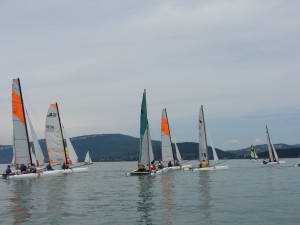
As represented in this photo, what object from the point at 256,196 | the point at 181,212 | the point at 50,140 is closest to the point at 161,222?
the point at 181,212

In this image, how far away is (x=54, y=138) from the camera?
63875 millimetres

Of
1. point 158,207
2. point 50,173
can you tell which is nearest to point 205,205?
point 158,207

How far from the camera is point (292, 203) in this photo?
1090 inches

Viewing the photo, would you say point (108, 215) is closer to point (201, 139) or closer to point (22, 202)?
point (22, 202)

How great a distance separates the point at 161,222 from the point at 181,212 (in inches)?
128

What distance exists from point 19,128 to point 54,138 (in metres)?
7.79

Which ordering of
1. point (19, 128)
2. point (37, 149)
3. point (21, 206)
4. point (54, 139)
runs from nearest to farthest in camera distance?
point (21, 206)
point (19, 128)
point (54, 139)
point (37, 149)

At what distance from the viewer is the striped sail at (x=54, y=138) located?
2499 inches

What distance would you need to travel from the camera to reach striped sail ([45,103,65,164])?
63.5 metres

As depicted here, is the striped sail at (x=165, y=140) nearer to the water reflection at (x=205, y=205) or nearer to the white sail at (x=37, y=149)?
the white sail at (x=37, y=149)

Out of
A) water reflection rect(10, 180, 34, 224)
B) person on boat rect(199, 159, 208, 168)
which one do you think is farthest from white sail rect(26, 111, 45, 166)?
water reflection rect(10, 180, 34, 224)

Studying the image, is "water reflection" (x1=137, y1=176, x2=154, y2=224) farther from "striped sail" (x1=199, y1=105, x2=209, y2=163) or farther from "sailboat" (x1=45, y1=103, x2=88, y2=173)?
"striped sail" (x1=199, y1=105, x2=209, y2=163)

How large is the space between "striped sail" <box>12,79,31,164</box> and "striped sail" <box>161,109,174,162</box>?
23667 millimetres

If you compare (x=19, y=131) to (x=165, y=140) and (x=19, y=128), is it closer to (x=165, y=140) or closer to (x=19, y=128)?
(x=19, y=128)
